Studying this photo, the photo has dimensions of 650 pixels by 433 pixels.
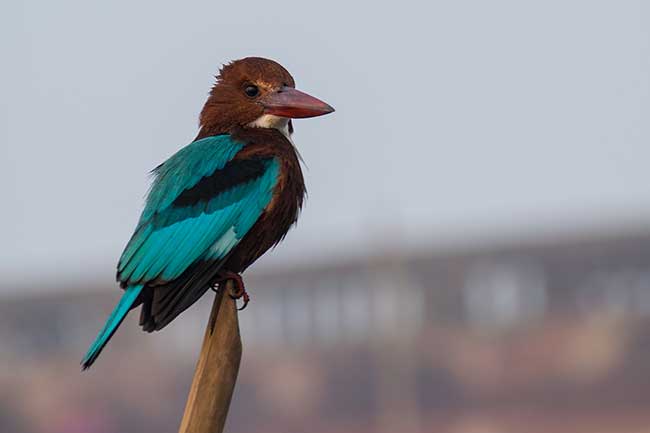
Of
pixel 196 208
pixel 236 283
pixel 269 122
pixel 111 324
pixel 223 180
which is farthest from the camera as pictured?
pixel 269 122

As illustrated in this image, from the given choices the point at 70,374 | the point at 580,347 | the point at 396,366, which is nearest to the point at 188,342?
the point at 70,374

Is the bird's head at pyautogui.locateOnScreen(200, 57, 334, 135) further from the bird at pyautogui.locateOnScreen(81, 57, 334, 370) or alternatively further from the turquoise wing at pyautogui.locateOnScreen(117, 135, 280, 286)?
the turquoise wing at pyautogui.locateOnScreen(117, 135, 280, 286)

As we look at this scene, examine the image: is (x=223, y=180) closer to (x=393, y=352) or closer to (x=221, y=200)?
(x=221, y=200)

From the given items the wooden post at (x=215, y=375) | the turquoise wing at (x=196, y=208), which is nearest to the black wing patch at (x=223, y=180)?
the turquoise wing at (x=196, y=208)

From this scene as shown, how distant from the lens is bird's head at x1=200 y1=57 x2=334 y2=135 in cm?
489

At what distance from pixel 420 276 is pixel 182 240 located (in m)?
27.4

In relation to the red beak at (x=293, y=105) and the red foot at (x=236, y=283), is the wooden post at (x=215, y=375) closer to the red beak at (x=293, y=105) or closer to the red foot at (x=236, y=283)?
the red foot at (x=236, y=283)

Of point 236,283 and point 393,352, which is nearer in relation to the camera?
point 236,283

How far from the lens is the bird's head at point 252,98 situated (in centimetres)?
489

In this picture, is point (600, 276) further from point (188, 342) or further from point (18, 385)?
point (18, 385)

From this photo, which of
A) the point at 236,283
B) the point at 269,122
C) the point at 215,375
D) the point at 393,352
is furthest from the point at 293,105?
the point at 393,352

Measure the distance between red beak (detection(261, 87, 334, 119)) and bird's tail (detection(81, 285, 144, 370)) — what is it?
31.1 inches

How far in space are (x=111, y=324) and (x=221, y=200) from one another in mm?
658

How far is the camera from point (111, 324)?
3912 millimetres
